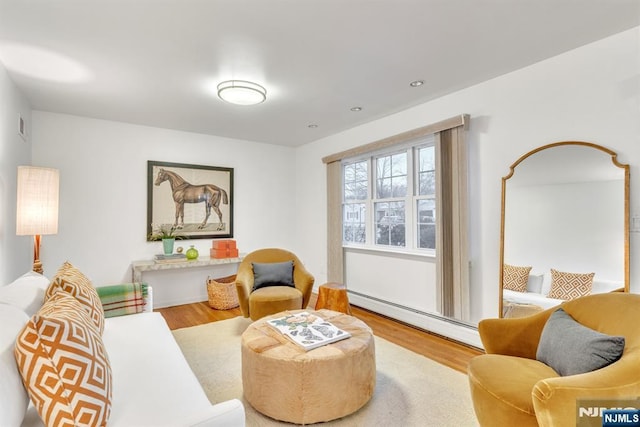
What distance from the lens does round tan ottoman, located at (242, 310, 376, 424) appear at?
1.77m

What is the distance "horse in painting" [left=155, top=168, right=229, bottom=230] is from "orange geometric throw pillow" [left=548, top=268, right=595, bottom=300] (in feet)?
13.4

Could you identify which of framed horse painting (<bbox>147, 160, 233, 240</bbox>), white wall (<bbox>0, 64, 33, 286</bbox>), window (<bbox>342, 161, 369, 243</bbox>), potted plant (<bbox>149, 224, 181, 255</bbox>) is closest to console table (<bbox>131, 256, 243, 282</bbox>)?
potted plant (<bbox>149, 224, 181, 255</bbox>)

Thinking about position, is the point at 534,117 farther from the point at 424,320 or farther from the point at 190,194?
the point at 190,194

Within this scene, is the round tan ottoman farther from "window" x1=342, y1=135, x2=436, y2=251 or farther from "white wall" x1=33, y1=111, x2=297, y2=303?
"white wall" x1=33, y1=111, x2=297, y2=303

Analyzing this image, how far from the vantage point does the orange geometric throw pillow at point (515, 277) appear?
255cm

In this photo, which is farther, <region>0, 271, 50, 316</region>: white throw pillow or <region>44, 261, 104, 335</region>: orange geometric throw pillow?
<region>44, 261, 104, 335</region>: orange geometric throw pillow

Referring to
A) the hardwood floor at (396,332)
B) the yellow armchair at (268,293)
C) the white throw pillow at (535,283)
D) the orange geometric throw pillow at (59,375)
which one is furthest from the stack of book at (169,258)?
the white throw pillow at (535,283)

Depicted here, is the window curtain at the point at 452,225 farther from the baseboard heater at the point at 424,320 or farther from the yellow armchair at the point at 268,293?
the yellow armchair at the point at 268,293

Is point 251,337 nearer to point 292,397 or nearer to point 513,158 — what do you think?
point 292,397

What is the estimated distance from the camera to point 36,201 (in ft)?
8.13

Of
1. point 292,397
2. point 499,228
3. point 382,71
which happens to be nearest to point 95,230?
point 292,397

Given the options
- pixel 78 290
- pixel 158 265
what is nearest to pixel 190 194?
pixel 158 265

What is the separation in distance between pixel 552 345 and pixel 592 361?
0.74ft

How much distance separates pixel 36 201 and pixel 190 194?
204cm
